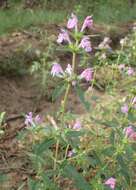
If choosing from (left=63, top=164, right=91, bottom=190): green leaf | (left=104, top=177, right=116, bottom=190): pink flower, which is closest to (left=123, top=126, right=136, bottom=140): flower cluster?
(left=104, top=177, right=116, bottom=190): pink flower

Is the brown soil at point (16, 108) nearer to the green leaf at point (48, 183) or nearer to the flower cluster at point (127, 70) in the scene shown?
the flower cluster at point (127, 70)

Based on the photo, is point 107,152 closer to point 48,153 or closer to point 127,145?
point 127,145

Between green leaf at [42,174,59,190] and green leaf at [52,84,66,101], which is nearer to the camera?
green leaf at [52,84,66,101]

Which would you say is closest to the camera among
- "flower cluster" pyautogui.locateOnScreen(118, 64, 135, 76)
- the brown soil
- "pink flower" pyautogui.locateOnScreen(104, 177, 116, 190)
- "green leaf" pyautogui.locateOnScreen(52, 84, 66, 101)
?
"green leaf" pyautogui.locateOnScreen(52, 84, 66, 101)

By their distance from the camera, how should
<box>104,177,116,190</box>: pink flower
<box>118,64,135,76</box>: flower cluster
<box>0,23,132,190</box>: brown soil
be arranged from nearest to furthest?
1. <box>104,177,116,190</box>: pink flower
2. <box>0,23,132,190</box>: brown soil
3. <box>118,64,135,76</box>: flower cluster

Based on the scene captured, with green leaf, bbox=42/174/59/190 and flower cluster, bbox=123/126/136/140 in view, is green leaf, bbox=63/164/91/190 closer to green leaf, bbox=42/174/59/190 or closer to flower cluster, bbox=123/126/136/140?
green leaf, bbox=42/174/59/190

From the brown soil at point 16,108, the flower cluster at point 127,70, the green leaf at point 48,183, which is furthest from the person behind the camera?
the flower cluster at point 127,70

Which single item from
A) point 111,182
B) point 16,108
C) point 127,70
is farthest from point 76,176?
point 127,70

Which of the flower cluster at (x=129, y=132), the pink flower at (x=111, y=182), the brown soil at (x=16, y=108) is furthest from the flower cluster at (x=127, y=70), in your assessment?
the pink flower at (x=111, y=182)

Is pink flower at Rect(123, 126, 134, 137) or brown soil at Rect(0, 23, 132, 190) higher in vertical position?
pink flower at Rect(123, 126, 134, 137)

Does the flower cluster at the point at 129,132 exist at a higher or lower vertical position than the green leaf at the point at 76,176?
higher

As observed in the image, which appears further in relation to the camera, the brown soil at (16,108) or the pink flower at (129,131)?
the brown soil at (16,108)

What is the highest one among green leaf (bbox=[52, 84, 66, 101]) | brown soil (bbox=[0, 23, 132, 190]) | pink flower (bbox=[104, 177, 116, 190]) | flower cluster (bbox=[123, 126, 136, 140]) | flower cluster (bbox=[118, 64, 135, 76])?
green leaf (bbox=[52, 84, 66, 101])
